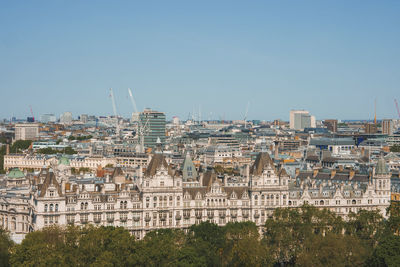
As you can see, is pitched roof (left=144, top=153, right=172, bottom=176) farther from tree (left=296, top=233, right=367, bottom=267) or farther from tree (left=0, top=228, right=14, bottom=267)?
tree (left=296, top=233, right=367, bottom=267)

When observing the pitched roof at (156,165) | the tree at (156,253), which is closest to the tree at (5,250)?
the tree at (156,253)

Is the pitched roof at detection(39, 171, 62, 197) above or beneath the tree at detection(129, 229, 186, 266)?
above

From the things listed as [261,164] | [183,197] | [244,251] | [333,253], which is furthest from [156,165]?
[333,253]

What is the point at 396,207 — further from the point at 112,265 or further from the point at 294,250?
the point at 112,265

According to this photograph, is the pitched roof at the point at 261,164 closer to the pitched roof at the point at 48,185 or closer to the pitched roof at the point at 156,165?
the pitched roof at the point at 156,165

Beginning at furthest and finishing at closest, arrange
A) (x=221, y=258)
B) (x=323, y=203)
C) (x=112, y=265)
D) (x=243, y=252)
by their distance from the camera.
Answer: (x=323, y=203) → (x=221, y=258) → (x=243, y=252) → (x=112, y=265)

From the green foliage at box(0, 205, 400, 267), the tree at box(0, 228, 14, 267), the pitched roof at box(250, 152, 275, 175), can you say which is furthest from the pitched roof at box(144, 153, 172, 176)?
the tree at box(0, 228, 14, 267)

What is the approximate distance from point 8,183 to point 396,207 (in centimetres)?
9237

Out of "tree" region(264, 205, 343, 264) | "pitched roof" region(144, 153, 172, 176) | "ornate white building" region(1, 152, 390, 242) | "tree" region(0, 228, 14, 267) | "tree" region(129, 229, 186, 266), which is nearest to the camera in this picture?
"tree" region(129, 229, 186, 266)

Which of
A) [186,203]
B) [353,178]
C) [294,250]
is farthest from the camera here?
[353,178]

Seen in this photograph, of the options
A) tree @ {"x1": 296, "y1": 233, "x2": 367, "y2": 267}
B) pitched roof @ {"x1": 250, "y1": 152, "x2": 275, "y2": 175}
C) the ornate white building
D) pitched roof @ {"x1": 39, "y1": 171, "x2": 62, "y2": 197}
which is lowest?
tree @ {"x1": 296, "y1": 233, "x2": 367, "y2": 267}

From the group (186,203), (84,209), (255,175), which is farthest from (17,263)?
(255,175)

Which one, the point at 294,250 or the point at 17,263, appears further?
the point at 294,250

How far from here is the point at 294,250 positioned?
119m
